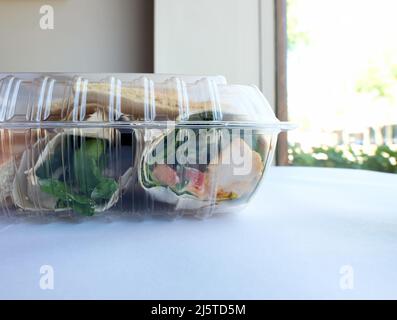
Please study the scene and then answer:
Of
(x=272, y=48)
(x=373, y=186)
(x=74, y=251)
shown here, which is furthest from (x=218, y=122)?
(x=272, y=48)

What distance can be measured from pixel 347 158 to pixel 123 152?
1.52 metres

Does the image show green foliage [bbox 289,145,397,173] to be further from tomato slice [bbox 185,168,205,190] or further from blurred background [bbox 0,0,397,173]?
tomato slice [bbox 185,168,205,190]

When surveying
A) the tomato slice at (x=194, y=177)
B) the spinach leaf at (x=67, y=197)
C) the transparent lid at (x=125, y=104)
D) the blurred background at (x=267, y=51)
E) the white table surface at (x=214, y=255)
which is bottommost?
the white table surface at (x=214, y=255)

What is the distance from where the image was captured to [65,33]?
5.18ft

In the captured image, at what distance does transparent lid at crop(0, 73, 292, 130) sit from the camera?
0.32m

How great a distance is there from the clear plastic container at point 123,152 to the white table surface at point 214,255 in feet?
0.09

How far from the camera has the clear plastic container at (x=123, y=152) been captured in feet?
1.03

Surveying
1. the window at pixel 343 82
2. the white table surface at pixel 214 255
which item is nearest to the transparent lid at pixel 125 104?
the white table surface at pixel 214 255

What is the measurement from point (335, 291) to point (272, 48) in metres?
1.61

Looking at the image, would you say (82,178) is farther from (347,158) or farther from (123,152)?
(347,158)

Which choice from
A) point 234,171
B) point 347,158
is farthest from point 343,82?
point 234,171

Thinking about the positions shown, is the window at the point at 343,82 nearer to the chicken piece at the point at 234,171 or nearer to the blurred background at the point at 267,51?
the blurred background at the point at 267,51

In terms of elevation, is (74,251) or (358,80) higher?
(358,80)

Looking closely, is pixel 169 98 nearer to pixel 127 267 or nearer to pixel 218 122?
pixel 218 122
